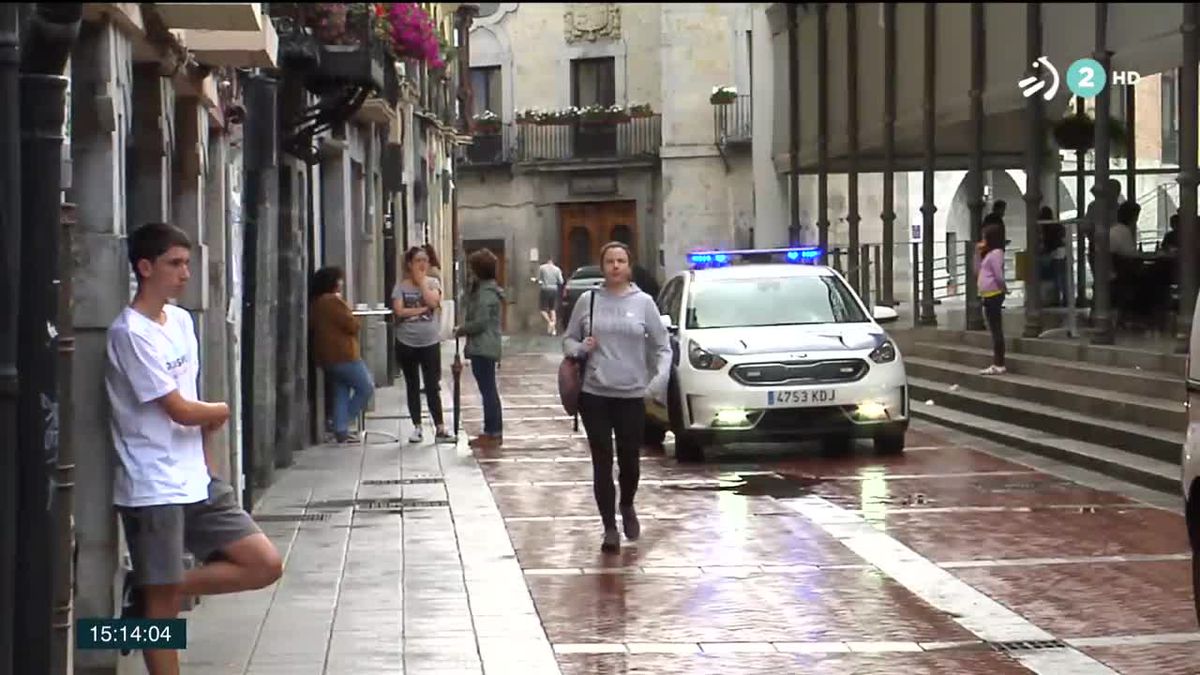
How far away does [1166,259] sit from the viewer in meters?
22.2

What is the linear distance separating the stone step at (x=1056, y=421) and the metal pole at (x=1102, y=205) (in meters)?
1.13

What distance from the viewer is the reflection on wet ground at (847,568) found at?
29.7 ft

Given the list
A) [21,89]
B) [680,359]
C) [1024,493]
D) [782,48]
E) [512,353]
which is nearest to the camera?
[21,89]

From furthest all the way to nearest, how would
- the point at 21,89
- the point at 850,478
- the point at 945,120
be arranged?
1. the point at 945,120
2. the point at 850,478
3. the point at 21,89

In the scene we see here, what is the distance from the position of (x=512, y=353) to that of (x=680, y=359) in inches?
900

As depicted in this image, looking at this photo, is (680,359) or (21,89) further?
(680,359)

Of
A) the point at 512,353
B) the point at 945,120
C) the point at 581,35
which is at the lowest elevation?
the point at 512,353

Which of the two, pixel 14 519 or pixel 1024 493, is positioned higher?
pixel 14 519

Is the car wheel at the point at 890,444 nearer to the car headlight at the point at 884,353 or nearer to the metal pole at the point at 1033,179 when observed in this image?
the car headlight at the point at 884,353

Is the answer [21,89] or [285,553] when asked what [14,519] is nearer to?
[21,89]

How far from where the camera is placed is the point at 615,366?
12102mm

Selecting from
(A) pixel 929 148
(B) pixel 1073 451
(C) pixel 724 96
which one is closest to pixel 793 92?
(A) pixel 929 148

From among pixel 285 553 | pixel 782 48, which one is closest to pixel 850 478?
pixel 285 553

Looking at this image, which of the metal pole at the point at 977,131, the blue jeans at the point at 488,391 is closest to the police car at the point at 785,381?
the blue jeans at the point at 488,391
